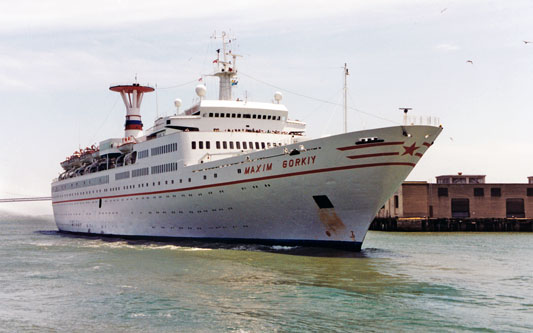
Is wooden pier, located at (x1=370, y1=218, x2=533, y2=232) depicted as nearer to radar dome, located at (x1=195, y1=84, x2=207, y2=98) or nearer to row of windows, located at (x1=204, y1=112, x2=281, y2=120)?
row of windows, located at (x1=204, y1=112, x2=281, y2=120)

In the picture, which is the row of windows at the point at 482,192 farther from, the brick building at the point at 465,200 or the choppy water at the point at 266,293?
the choppy water at the point at 266,293

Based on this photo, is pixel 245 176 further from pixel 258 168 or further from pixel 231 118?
pixel 231 118

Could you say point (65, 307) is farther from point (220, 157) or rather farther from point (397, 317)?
point (220, 157)

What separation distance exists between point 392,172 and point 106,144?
28706mm

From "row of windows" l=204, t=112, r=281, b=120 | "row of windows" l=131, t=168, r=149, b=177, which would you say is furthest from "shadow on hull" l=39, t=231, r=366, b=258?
"row of windows" l=204, t=112, r=281, b=120

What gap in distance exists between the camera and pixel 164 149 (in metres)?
32.6

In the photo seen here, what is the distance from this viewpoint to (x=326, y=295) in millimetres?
15055

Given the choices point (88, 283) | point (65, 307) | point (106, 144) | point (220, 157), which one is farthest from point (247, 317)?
point (106, 144)

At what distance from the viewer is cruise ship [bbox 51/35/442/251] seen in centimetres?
2214

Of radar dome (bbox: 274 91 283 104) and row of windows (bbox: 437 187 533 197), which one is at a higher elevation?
radar dome (bbox: 274 91 283 104)

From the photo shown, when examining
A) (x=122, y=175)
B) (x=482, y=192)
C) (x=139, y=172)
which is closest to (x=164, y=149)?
(x=139, y=172)

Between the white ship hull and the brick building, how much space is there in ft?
120

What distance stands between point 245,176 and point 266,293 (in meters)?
10.6

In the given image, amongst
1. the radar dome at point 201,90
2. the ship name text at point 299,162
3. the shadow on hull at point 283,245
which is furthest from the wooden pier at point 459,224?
the ship name text at point 299,162
